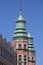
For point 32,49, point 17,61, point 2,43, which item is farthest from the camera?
point 32,49

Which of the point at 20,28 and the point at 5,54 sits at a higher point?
the point at 20,28

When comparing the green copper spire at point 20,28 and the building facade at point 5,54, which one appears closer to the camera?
the building facade at point 5,54

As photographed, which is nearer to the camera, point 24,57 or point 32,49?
point 24,57

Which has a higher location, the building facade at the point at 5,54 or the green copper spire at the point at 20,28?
the green copper spire at the point at 20,28

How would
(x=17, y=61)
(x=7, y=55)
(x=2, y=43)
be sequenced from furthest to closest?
(x=17, y=61)
(x=7, y=55)
(x=2, y=43)

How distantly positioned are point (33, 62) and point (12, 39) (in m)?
17.9

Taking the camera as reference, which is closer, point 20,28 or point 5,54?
point 5,54

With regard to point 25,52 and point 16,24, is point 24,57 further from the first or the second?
point 16,24

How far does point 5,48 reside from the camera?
78.8 m

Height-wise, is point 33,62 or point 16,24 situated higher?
point 16,24

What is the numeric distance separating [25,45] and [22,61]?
4.51 metres

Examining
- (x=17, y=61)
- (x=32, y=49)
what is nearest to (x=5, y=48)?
(x=17, y=61)

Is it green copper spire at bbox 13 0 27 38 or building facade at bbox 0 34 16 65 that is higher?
green copper spire at bbox 13 0 27 38

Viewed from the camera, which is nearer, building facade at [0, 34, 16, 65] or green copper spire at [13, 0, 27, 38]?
building facade at [0, 34, 16, 65]
